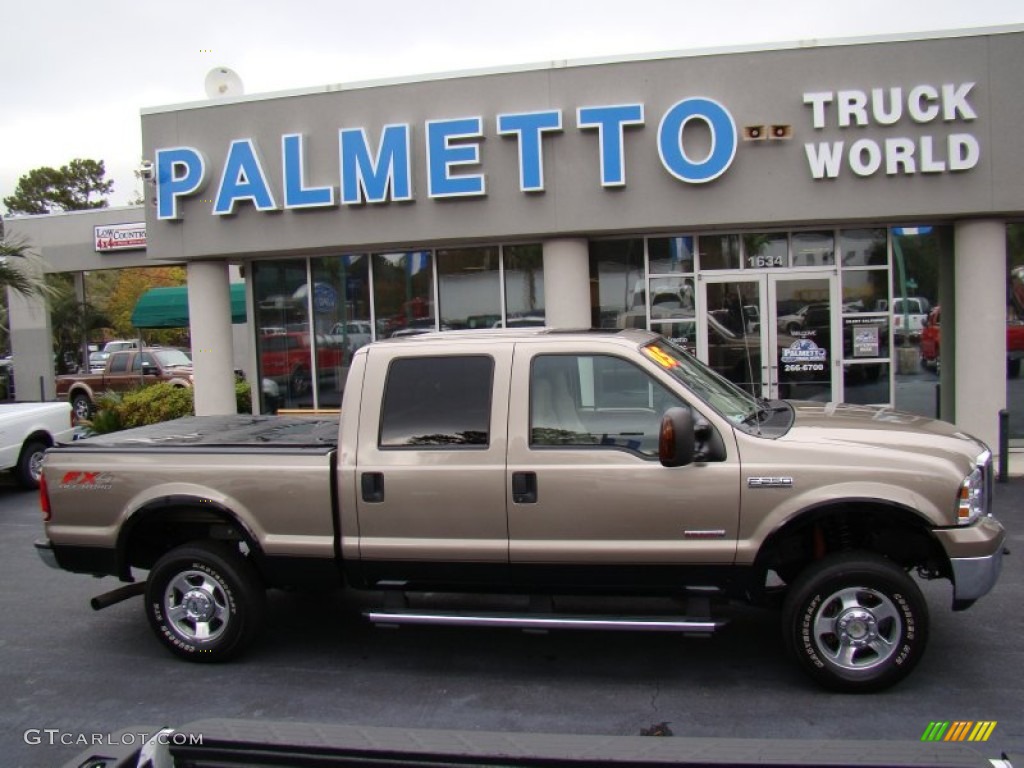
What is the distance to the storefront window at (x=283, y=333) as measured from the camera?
1388cm

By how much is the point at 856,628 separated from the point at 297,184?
10.1 m

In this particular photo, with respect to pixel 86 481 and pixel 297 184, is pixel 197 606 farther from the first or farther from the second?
pixel 297 184

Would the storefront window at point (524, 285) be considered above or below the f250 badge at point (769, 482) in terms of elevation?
above

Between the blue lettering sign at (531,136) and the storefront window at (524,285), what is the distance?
1.32 m

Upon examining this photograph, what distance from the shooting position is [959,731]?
4.20m

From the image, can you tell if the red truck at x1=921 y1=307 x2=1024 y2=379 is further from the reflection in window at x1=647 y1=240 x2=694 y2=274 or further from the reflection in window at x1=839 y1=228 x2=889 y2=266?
the reflection in window at x1=647 y1=240 x2=694 y2=274

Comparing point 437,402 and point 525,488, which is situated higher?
point 437,402

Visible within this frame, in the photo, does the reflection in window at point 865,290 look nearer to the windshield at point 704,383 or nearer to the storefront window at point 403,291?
the storefront window at point 403,291

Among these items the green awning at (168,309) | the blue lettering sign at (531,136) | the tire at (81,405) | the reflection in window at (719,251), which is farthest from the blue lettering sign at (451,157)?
the tire at (81,405)

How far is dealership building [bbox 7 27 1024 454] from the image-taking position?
11.0m

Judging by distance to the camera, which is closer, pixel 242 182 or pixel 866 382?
pixel 866 382

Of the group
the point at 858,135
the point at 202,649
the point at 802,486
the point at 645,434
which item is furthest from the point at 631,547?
the point at 858,135

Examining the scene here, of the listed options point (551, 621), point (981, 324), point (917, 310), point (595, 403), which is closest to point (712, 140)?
point (917, 310)

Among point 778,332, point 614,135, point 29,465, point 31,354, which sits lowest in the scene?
point 29,465
